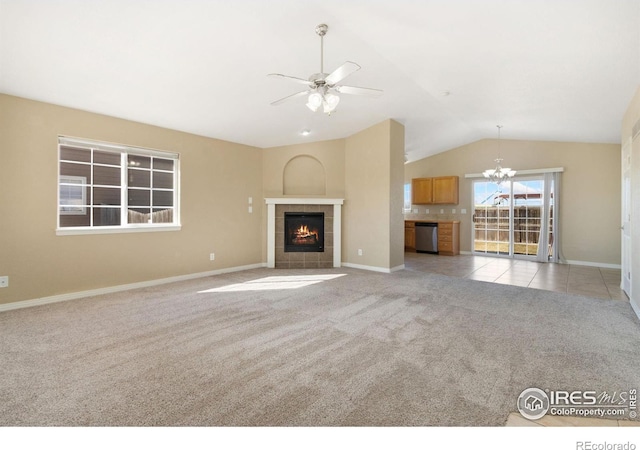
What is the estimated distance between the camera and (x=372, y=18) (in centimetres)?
285

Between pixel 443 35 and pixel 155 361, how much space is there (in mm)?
3887

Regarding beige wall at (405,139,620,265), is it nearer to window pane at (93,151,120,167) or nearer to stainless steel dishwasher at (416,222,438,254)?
stainless steel dishwasher at (416,222,438,254)

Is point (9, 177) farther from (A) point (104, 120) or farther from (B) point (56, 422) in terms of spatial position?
(B) point (56, 422)

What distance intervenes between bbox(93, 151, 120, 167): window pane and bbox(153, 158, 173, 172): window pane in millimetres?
537

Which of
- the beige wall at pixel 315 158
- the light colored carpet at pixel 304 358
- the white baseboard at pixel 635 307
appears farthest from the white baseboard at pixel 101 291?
the white baseboard at pixel 635 307

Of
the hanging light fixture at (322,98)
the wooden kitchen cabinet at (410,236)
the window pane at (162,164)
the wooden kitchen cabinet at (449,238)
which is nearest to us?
the hanging light fixture at (322,98)

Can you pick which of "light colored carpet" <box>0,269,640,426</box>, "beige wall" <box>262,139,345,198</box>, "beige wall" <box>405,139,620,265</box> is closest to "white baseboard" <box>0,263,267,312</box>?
"light colored carpet" <box>0,269,640,426</box>

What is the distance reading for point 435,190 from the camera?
8.70m

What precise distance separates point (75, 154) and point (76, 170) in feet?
0.70

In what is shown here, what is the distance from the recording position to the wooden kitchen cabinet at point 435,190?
8375 mm

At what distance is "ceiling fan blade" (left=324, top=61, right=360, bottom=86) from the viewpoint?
237cm

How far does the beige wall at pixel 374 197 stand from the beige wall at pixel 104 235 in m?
2.04

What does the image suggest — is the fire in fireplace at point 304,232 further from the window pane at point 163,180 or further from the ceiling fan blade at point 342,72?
the ceiling fan blade at point 342,72
